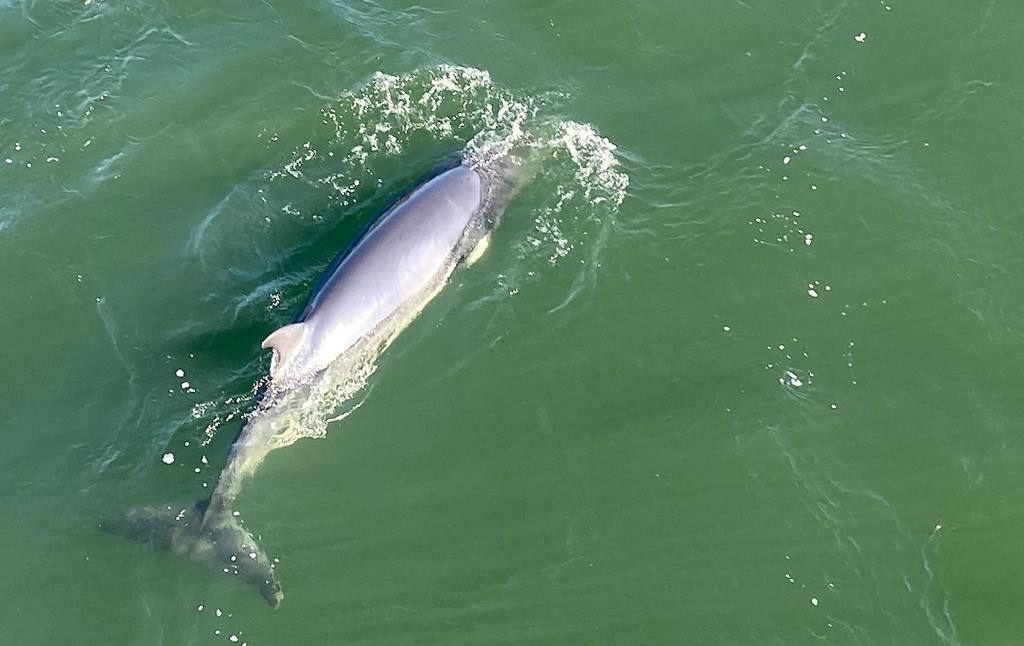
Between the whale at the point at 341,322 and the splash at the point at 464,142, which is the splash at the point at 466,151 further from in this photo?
the whale at the point at 341,322

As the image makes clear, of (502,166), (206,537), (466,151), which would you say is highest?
(466,151)

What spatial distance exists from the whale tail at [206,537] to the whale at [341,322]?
0.01 metres

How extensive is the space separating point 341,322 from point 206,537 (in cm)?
383

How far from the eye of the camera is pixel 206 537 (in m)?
12.8

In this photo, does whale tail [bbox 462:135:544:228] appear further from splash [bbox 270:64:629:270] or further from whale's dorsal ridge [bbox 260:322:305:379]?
whale's dorsal ridge [bbox 260:322:305:379]

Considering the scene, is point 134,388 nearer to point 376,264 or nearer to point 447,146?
point 376,264

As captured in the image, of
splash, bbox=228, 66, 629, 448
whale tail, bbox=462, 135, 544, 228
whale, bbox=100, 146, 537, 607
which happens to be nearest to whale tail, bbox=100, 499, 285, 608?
whale, bbox=100, 146, 537, 607

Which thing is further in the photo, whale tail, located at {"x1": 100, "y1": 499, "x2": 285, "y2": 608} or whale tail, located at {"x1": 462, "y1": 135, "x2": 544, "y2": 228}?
whale tail, located at {"x1": 462, "y1": 135, "x2": 544, "y2": 228}

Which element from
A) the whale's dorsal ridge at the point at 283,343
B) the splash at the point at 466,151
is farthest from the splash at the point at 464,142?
the whale's dorsal ridge at the point at 283,343

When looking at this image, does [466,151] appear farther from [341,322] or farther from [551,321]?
[341,322]

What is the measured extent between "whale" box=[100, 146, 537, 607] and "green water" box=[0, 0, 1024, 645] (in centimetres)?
30

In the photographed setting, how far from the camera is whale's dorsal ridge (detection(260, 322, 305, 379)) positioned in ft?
44.4

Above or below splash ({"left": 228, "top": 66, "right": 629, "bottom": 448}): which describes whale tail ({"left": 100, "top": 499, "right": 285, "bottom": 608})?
below

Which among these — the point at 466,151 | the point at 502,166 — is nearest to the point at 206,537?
the point at 502,166
